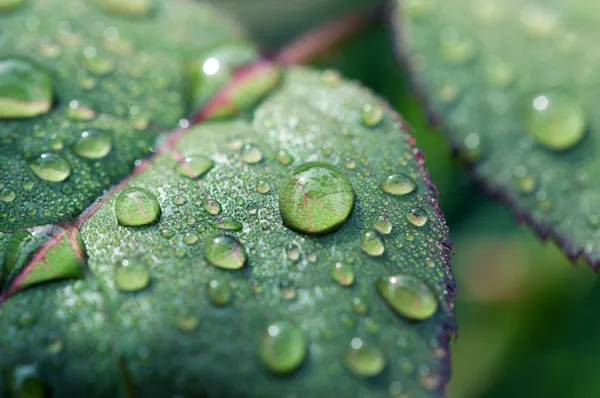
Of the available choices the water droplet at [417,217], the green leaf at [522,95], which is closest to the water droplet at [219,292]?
the water droplet at [417,217]

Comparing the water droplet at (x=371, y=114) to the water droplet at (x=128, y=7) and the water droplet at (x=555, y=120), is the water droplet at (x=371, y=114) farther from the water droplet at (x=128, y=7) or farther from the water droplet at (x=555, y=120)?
the water droplet at (x=128, y=7)

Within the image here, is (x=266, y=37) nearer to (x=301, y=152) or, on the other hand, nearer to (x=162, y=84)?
(x=162, y=84)

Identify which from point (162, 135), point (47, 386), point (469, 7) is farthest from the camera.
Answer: point (469, 7)

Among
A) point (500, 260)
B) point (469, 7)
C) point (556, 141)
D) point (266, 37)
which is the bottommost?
point (500, 260)

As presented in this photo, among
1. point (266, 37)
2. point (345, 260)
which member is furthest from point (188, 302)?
point (266, 37)

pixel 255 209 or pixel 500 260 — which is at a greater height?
pixel 255 209

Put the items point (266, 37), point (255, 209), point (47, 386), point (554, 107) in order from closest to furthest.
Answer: point (47, 386)
point (255, 209)
point (554, 107)
point (266, 37)

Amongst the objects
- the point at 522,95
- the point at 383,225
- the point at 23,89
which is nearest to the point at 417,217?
the point at 383,225

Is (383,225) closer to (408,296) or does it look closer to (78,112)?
(408,296)
